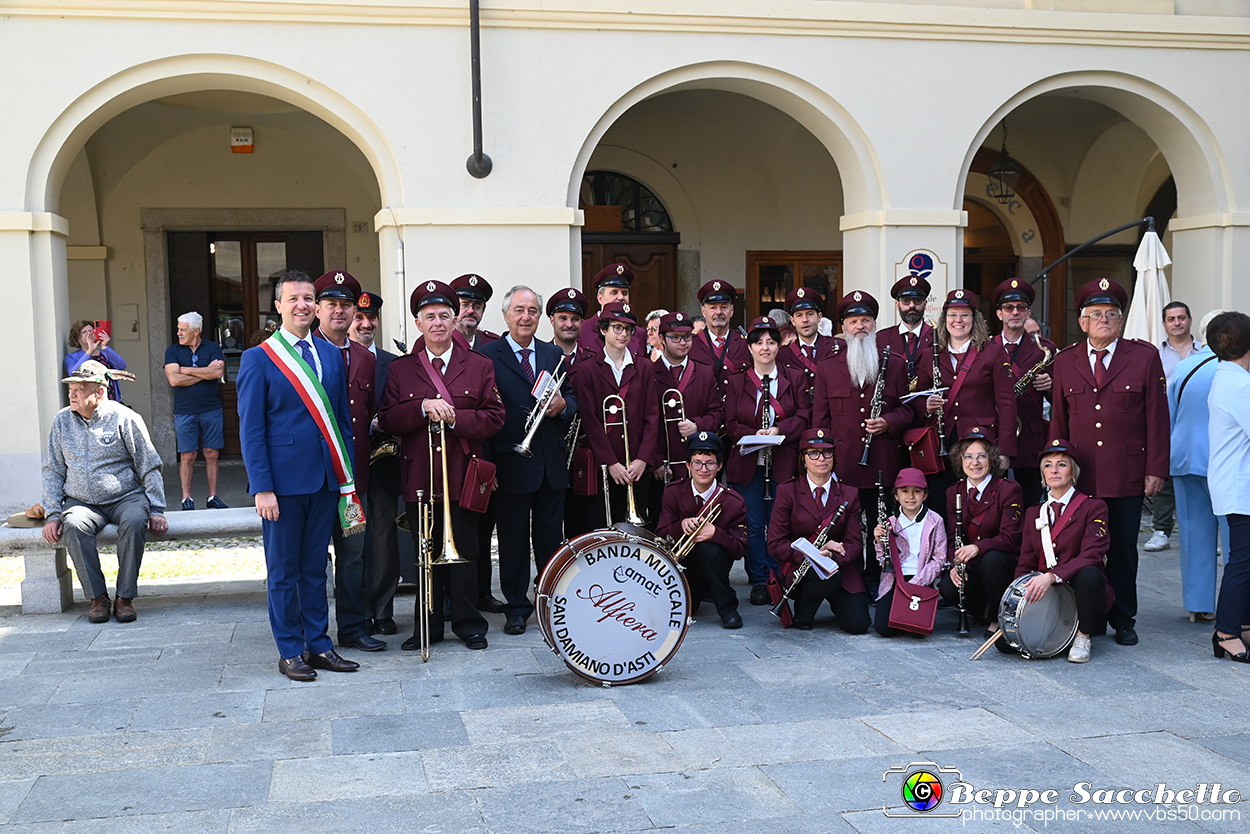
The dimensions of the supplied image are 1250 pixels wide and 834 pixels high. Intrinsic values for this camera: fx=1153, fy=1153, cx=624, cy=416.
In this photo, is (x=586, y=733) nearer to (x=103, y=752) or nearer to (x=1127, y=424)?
(x=103, y=752)

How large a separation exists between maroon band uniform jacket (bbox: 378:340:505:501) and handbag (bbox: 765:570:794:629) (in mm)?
1777

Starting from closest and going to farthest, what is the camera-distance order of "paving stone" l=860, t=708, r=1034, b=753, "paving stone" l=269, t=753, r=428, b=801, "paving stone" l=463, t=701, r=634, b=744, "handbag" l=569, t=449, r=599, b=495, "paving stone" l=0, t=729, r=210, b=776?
"paving stone" l=269, t=753, r=428, b=801 < "paving stone" l=0, t=729, r=210, b=776 < "paving stone" l=860, t=708, r=1034, b=753 < "paving stone" l=463, t=701, r=634, b=744 < "handbag" l=569, t=449, r=599, b=495

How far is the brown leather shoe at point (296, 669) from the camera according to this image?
5328 mm

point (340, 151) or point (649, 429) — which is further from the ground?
point (340, 151)

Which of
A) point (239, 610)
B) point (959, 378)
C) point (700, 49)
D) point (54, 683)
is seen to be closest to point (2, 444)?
point (239, 610)

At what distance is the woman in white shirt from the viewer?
5.55 metres

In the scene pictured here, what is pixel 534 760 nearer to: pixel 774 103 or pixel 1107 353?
pixel 1107 353

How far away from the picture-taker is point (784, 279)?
14.2 metres

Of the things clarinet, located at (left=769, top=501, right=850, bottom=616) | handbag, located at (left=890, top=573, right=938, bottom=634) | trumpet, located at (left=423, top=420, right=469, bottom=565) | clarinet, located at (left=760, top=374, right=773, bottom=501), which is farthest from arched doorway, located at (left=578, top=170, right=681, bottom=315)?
handbag, located at (left=890, top=573, right=938, bottom=634)

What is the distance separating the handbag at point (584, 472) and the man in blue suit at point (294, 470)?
141 centimetres

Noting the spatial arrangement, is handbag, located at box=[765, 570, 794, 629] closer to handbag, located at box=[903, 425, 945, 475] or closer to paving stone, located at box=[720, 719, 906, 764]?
handbag, located at box=[903, 425, 945, 475]

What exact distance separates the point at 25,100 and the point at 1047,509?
26.3 feet

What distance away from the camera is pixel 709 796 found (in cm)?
390

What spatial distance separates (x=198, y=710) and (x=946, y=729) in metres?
3.12
